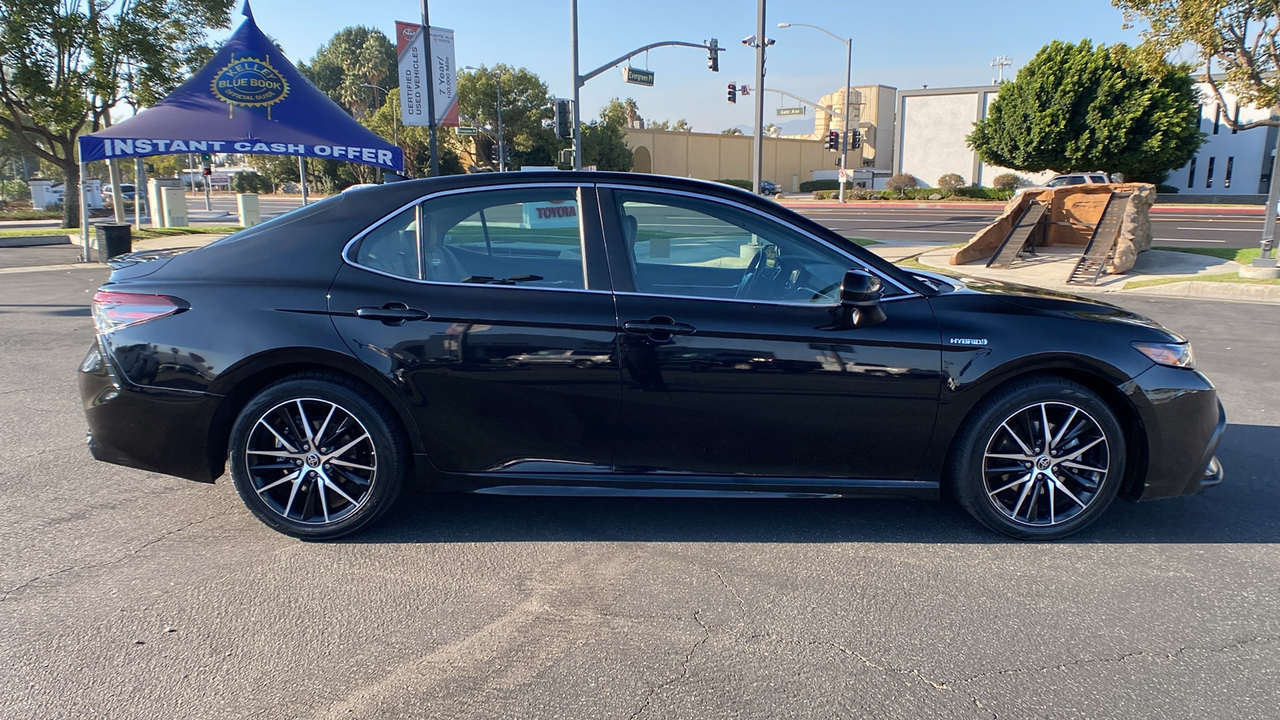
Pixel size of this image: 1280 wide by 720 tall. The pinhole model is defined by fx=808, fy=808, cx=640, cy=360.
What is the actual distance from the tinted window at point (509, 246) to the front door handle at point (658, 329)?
0.32m

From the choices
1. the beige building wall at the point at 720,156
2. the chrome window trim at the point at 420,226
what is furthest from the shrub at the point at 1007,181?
the chrome window trim at the point at 420,226

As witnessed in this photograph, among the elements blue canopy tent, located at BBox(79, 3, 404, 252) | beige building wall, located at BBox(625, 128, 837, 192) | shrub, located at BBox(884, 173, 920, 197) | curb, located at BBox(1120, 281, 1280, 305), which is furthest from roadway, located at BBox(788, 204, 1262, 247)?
beige building wall, located at BBox(625, 128, 837, 192)

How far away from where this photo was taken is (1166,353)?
12.0 ft

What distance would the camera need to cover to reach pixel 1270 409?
5.92m

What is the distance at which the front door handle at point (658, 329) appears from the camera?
345 cm

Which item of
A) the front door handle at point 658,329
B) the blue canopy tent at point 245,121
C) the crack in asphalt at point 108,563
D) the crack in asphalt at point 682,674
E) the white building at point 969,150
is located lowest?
the crack in asphalt at point 682,674

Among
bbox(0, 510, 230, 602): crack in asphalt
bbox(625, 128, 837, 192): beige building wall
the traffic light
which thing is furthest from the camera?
bbox(625, 128, 837, 192): beige building wall

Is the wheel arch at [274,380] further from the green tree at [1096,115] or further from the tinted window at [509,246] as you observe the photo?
the green tree at [1096,115]

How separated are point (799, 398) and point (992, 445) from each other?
935 millimetres

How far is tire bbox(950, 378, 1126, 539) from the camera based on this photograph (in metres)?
3.59

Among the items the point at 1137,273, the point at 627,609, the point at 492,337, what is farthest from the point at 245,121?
the point at 1137,273

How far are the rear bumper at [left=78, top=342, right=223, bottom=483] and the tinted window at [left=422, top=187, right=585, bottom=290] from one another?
1.20 meters

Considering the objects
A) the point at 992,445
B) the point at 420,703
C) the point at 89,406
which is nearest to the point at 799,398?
the point at 992,445

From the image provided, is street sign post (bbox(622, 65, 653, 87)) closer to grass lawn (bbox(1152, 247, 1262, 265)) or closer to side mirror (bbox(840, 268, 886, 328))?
grass lawn (bbox(1152, 247, 1262, 265))
